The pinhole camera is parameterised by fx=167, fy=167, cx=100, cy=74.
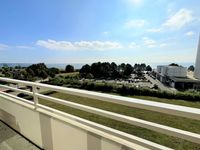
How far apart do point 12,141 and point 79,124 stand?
117 cm

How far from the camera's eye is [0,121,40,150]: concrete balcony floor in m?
1.88

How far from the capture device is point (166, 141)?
18.2 ft

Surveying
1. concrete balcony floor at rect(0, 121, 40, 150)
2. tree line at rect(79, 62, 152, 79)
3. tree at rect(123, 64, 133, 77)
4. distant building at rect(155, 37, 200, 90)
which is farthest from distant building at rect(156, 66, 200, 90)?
concrete balcony floor at rect(0, 121, 40, 150)

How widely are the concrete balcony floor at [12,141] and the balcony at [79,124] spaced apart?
2.3 inches

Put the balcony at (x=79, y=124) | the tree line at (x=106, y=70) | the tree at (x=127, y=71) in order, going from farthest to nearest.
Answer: the tree at (x=127, y=71)
the tree line at (x=106, y=70)
the balcony at (x=79, y=124)

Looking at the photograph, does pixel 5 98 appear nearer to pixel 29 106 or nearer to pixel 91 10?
pixel 29 106

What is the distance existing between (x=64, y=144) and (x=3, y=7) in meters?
6.29

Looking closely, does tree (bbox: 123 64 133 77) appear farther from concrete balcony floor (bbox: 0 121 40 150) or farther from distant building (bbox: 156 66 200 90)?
concrete balcony floor (bbox: 0 121 40 150)

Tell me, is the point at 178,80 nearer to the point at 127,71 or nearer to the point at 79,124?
the point at 127,71

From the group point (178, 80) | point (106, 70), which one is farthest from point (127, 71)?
point (178, 80)

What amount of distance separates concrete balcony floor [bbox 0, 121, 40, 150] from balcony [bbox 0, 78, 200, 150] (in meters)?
0.06

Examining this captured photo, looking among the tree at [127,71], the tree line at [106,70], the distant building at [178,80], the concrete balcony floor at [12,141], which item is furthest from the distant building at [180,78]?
the concrete balcony floor at [12,141]

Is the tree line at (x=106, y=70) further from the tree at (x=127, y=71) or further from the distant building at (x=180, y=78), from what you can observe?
the distant building at (x=180, y=78)

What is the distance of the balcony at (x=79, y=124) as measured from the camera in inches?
35.4
